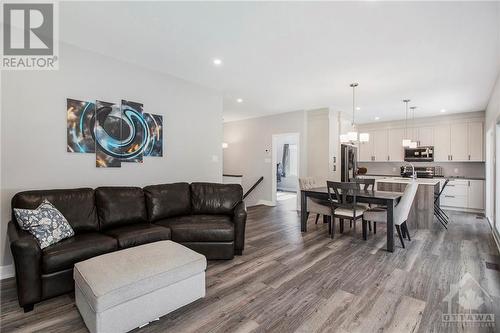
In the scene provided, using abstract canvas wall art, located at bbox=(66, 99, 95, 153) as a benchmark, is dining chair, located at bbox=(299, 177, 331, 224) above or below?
below

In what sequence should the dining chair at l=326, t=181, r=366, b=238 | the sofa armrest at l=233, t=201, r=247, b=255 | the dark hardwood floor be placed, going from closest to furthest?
the dark hardwood floor, the sofa armrest at l=233, t=201, r=247, b=255, the dining chair at l=326, t=181, r=366, b=238

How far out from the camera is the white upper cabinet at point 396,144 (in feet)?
24.5

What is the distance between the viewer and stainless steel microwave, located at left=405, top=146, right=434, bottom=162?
6.87 m

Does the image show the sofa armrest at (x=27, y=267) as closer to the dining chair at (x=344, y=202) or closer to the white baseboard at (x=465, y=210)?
the dining chair at (x=344, y=202)

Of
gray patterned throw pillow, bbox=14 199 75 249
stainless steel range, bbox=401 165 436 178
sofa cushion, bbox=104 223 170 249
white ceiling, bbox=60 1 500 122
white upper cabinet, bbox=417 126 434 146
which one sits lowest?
sofa cushion, bbox=104 223 170 249

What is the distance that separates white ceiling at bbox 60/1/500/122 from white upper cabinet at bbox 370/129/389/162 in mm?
3104

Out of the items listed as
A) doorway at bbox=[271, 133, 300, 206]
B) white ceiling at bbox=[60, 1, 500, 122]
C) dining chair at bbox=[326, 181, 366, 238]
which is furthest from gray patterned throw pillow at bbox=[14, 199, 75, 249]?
doorway at bbox=[271, 133, 300, 206]

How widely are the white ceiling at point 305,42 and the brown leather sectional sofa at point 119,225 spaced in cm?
180

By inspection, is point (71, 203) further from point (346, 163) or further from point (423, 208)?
point (346, 163)

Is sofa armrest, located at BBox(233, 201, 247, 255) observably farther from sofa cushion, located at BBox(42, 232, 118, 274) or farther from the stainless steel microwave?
the stainless steel microwave

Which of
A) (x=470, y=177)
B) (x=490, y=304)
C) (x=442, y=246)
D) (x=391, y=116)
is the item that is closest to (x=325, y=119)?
(x=391, y=116)

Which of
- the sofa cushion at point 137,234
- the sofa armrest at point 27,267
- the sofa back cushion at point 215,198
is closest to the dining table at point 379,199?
the sofa back cushion at point 215,198

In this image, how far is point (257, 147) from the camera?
734cm

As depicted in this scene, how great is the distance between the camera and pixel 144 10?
2.34 m
